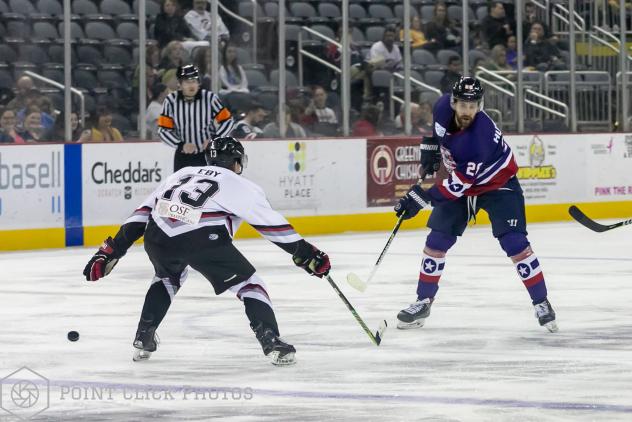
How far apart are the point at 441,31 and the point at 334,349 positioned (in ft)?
26.1

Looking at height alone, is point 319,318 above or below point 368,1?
below

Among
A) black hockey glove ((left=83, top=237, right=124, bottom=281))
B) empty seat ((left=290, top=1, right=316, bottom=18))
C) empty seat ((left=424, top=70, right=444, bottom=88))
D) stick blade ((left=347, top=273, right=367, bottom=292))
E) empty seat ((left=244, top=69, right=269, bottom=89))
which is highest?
empty seat ((left=290, top=1, right=316, bottom=18))

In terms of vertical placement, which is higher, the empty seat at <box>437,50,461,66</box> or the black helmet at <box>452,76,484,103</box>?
the empty seat at <box>437,50,461,66</box>

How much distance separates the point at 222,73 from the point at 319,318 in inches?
211

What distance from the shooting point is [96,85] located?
38.2 ft

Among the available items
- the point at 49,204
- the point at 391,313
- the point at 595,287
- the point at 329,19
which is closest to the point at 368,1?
the point at 329,19

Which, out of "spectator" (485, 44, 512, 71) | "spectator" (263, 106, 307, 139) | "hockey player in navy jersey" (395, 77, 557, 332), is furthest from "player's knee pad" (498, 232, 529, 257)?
"spectator" (485, 44, 512, 71)

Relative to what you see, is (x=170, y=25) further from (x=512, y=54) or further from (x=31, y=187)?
(x=512, y=54)

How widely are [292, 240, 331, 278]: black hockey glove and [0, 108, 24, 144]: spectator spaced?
19.6 feet

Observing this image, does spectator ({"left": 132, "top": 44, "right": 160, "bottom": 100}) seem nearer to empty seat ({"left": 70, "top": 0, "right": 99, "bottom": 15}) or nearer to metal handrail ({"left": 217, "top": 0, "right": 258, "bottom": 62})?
empty seat ({"left": 70, "top": 0, "right": 99, "bottom": 15})

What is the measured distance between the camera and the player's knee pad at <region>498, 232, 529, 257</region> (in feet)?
22.4

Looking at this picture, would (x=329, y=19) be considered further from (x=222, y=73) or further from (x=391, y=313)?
(x=391, y=313)


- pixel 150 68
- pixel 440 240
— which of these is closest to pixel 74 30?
pixel 150 68

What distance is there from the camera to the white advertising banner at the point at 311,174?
40.9ft
